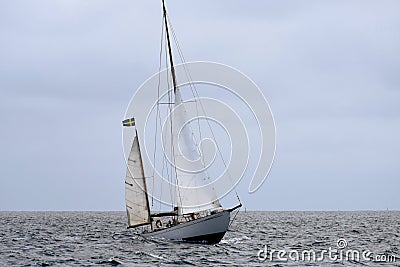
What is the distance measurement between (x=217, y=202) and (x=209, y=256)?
7.80 meters

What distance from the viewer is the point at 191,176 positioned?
5016 centimetres

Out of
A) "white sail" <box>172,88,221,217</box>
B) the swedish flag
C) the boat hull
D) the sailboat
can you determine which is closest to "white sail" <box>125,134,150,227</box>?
the swedish flag

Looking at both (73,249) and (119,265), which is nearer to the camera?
(119,265)

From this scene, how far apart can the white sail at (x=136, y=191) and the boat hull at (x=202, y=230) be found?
554 cm

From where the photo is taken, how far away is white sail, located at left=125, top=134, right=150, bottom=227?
181ft

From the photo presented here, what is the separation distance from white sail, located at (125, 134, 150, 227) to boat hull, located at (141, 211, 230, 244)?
554 centimetres

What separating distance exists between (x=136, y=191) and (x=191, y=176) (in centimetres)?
769

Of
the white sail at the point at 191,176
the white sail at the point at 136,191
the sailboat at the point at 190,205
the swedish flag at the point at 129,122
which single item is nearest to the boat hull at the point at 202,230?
the sailboat at the point at 190,205

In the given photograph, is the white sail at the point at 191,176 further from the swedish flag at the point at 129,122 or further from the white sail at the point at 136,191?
the swedish flag at the point at 129,122

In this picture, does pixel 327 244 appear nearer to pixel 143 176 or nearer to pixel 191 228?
pixel 191 228

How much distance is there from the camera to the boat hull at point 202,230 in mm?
49250

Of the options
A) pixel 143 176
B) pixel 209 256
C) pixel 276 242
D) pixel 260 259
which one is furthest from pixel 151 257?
pixel 276 242

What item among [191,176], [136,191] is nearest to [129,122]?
[136,191]

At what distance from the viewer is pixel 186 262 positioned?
132 feet
